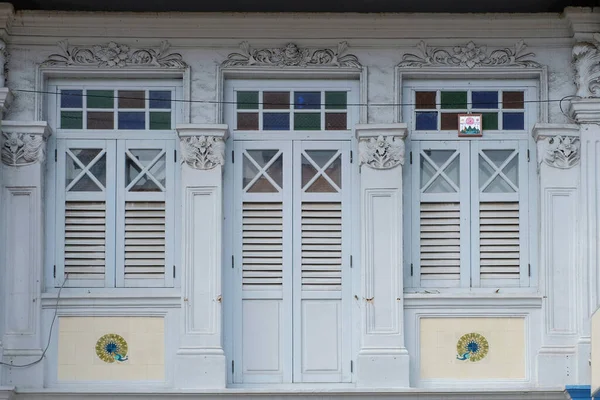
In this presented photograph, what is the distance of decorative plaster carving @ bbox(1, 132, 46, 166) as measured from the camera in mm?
15984

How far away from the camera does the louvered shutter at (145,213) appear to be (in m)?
16.1

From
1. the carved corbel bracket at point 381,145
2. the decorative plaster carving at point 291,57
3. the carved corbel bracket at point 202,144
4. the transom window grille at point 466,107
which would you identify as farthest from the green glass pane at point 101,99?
the transom window grille at point 466,107

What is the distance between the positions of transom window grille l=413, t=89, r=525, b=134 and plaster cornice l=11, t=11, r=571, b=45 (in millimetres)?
546

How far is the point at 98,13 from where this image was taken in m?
16.2

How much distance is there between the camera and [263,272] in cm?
1609

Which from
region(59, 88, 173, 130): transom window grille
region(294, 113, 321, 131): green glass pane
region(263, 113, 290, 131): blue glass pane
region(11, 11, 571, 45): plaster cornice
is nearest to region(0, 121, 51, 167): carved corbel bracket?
region(59, 88, 173, 130): transom window grille

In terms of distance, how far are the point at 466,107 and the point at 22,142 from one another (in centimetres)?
420

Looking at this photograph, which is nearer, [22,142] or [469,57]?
[22,142]

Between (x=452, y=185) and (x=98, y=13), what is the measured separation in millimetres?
3723

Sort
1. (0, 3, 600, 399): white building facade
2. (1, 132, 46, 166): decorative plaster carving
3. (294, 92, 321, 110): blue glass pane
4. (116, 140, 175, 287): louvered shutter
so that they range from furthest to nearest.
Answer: (294, 92, 321, 110): blue glass pane
(116, 140, 175, 287): louvered shutter
(1, 132, 46, 166): decorative plaster carving
(0, 3, 600, 399): white building facade

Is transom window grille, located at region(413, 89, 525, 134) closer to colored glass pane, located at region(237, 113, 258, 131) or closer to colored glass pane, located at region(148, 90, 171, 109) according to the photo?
colored glass pane, located at region(237, 113, 258, 131)

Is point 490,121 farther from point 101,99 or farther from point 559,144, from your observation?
point 101,99

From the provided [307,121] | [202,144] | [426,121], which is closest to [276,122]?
[307,121]

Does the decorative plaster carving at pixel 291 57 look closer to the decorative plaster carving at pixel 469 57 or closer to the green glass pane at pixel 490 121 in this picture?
the decorative plaster carving at pixel 469 57
